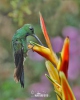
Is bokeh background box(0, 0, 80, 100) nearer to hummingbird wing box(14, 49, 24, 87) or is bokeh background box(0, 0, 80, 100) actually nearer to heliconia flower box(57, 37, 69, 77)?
hummingbird wing box(14, 49, 24, 87)

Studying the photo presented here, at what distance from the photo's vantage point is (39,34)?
1100 millimetres

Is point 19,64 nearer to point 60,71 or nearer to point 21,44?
point 21,44

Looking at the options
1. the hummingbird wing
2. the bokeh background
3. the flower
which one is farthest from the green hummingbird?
the bokeh background

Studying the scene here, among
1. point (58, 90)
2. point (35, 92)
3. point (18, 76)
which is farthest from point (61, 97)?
point (35, 92)

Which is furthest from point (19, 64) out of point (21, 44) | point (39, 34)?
point (39, 34)

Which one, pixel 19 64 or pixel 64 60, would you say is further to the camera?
pixel 19 64

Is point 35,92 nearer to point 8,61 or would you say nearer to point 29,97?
point 29,97

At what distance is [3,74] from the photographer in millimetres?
1243

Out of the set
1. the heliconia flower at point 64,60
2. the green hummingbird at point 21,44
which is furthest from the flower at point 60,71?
the green hummingbird at point 21,44

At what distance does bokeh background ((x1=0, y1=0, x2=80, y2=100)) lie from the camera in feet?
3.71

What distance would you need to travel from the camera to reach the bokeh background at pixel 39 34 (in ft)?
3.71

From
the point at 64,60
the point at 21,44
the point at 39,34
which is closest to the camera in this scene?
the point at 64,60

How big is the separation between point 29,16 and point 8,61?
168 millimetres

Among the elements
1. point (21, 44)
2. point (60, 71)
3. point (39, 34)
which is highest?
point (39, 34)
